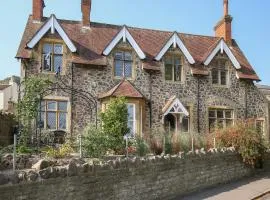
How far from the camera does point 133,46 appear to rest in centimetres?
2498

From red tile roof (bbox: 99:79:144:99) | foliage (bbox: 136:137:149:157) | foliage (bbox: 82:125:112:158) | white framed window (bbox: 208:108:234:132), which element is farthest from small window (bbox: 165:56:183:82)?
foliage (bbox: 82:125:112:158)

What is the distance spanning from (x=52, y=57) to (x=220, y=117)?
10568 mm

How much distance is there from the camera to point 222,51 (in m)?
27.1

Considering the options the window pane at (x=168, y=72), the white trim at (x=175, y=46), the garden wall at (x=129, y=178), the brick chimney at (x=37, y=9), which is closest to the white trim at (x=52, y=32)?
the brick chimney at (x=37, y=9)

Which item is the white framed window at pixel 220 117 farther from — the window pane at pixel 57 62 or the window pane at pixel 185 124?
the window pane at pixel 57 62

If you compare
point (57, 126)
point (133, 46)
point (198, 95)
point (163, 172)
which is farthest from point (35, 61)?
point (163, 172)

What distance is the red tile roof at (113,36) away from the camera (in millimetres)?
24281

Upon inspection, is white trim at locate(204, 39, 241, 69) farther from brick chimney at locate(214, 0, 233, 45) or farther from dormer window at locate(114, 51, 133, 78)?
dormer window at locate(114, 51, 133, 78)

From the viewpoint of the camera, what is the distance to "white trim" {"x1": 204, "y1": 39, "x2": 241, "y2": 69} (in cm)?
2675

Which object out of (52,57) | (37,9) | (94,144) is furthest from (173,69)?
(94,144)

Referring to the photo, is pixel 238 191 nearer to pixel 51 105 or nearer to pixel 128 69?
pixel 128 69

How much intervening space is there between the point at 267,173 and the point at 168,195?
841cm

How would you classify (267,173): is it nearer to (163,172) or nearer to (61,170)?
(163,172)

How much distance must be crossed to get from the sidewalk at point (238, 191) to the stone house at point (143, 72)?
7113mm
